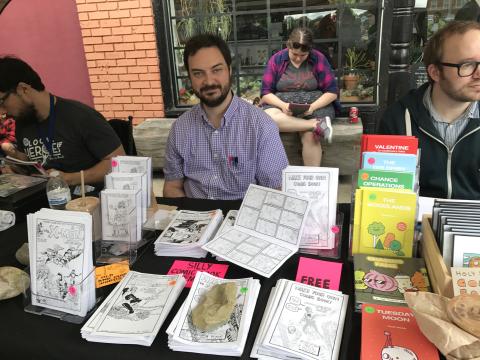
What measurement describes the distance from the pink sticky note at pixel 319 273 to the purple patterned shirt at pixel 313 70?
2.73m

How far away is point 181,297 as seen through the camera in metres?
1.11

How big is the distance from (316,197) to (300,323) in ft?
1.44

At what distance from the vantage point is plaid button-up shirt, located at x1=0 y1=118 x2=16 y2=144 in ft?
7.87

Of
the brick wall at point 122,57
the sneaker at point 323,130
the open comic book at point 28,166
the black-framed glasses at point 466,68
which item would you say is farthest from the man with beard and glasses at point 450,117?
the brick wall at point 122,57

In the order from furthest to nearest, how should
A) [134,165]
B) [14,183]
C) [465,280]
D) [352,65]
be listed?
[352,65], [14,183], [134,165], [465,280]

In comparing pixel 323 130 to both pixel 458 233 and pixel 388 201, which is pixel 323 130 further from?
pixel 458 233

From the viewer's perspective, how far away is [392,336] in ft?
2.93

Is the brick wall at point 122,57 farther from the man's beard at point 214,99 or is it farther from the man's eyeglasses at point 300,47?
the man's beard at point 214,99

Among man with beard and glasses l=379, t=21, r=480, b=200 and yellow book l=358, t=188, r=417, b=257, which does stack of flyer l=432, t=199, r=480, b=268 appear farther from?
man with beard and glasses l=379, t=21, r=480, b=200

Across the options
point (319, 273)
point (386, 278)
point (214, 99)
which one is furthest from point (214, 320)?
point (214, 99)

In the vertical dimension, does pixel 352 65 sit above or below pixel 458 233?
above

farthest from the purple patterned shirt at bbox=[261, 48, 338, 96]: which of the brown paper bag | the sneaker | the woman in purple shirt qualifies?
the brown paper bag

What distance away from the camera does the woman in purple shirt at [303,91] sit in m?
3.51

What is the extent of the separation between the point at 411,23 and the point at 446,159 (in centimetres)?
252
